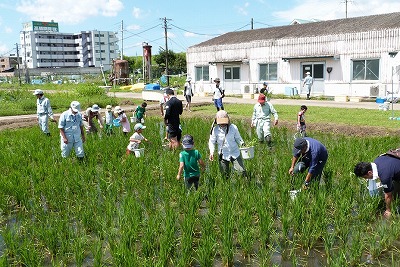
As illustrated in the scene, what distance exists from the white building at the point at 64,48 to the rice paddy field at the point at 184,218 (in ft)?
301

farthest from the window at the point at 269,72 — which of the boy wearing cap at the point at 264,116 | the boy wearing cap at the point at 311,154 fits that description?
the boy wearing cap at the point at 311,154

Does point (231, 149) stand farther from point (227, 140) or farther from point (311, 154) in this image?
point (311, 154)

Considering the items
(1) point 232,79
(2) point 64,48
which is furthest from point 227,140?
(2) point 64,48

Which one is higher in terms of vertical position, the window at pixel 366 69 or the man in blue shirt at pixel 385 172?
the window at pixel 366 69

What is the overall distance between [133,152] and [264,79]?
1881 centimetres

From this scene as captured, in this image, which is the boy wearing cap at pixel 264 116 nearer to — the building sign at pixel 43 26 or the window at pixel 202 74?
the window at pixel 202 74

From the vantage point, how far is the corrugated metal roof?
72.7 ft

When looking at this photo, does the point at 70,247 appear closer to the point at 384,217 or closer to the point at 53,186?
the point at 53,186

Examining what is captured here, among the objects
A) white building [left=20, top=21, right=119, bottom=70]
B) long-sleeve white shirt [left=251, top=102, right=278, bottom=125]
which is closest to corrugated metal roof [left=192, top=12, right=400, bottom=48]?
long-sleeve white shirt [left=251, top=102, right=278, bottom=125]

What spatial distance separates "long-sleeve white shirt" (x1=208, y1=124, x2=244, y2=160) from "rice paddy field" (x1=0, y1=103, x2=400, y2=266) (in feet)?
1.34

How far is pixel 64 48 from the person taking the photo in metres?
100

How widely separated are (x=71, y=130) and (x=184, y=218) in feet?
13.6

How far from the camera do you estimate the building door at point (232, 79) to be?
1102 inches

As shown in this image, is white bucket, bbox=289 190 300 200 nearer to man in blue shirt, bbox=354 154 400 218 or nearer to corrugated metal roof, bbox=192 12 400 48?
man in blue shirt, bbox=354 154 400 218
